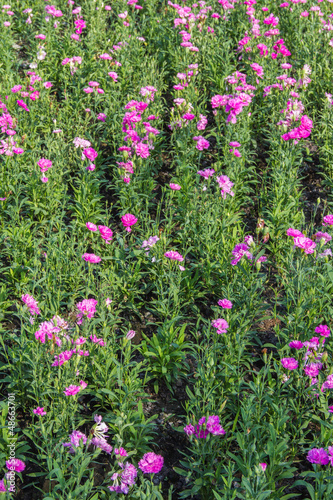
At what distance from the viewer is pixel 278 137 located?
4.75 meters

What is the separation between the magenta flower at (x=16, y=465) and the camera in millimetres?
2541

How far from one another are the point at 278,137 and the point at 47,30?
3089 millimetres

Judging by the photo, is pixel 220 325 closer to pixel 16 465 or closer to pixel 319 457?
pixel 319 457

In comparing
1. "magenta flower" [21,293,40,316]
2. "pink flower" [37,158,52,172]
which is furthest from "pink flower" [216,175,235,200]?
"magenta flower" [21,293,40,316]

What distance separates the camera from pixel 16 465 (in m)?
2.54

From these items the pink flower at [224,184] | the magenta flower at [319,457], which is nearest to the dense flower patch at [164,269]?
the magenta flower at [319,457]

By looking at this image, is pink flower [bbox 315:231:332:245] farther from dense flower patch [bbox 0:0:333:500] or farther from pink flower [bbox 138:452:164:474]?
pink flower [bbox 138:452:164:474]

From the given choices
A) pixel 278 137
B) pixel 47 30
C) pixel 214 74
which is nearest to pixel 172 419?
pixel 278 137

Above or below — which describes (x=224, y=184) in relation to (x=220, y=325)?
above

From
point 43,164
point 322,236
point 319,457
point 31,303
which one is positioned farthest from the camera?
point 43,164

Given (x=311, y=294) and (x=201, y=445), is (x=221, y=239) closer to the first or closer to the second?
(x=311, y=294)

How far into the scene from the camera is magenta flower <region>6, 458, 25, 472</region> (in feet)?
8.34

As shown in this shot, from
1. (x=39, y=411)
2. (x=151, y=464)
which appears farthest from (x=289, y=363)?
(x=39, y=411)

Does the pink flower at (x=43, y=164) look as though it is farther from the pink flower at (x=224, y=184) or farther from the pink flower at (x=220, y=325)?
the pink flower at (x=220, y=325)
